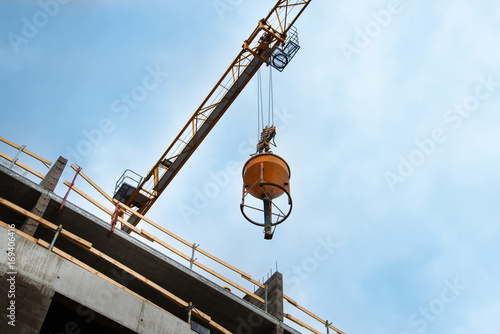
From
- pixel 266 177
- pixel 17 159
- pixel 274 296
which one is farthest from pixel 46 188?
pixel 274 296

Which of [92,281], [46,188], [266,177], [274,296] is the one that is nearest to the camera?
[92,281]

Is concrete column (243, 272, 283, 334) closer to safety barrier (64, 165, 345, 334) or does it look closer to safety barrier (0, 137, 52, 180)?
safety barrier (64, 165, 345, 334)

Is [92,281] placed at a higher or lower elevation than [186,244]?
lower

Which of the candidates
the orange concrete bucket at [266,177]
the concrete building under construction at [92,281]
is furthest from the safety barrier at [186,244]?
the orange concrete bucket at [266,177]

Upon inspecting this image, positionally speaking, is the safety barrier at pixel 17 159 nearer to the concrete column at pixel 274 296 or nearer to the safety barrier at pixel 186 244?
the safety barrier at pixel 186 244

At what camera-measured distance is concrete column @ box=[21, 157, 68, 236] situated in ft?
36.9

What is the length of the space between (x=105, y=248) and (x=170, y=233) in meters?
1.97

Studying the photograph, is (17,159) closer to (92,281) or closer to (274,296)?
(92,281)

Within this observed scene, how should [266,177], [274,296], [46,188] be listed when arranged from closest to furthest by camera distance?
[46,188], [266,177], [274,296]

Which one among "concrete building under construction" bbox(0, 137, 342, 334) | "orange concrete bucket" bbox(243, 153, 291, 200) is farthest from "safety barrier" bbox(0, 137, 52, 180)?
"orange concrete bucket" bbox(243, 153, 291, 200)

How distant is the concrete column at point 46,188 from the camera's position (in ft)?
36.9

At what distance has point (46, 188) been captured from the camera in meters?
12.4

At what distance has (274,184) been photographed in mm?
13727

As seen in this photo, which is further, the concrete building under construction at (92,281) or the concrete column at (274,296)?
the concrete column at (274,296)
